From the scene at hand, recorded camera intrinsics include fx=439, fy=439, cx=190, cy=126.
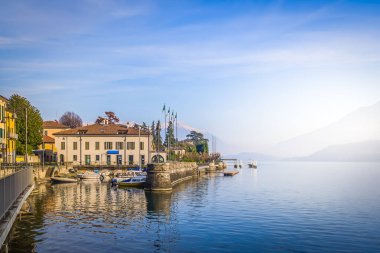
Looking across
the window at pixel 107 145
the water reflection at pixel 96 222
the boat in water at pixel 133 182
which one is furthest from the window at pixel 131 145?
the water reflection at pixel 96 222

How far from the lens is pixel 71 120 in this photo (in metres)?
186

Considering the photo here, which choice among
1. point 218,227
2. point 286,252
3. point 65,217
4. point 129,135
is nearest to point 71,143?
point 129,135

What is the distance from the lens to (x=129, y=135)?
362ft

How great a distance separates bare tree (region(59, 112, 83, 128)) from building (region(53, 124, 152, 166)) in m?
75.0

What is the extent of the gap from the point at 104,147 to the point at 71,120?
3203 inches

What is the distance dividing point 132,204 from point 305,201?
24558mm

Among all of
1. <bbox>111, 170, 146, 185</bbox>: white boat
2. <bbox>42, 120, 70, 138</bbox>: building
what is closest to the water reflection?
<bbox>111, 170, 146, 185</bbox>: white boat

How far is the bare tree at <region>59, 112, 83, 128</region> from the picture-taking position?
605 feet

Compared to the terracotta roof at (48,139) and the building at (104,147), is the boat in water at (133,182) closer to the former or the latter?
the building at (104,147)

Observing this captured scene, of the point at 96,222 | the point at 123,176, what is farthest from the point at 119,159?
the point at 96,222

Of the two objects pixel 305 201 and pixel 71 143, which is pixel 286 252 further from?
pixel 71 143

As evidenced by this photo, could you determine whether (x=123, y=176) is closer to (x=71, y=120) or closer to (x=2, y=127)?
(x=2, y=127)

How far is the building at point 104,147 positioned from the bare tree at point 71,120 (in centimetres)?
7503

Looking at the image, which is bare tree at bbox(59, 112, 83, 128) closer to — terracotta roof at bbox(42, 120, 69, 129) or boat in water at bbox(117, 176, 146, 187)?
terracotta roof at bbox(42, 120, 69, 129)
